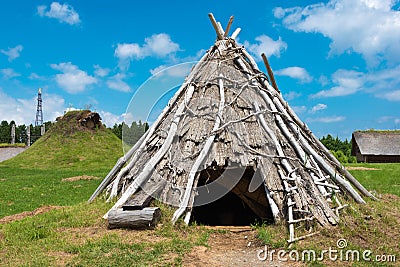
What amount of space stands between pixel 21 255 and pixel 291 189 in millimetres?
4359

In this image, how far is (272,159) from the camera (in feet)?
23.9

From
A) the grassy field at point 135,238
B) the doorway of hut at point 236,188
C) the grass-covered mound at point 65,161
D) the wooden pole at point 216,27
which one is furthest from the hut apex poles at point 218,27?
the grass-covered mound at point 65,161

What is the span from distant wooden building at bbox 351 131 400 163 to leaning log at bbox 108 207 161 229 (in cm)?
2916

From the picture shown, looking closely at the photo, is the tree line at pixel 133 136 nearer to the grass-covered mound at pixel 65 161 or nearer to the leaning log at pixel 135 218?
the leaning log at pixel 135 218

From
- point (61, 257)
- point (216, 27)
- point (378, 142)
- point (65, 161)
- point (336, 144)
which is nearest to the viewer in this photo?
point (61, 257)

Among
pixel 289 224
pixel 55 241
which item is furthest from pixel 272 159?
pixel 55 241

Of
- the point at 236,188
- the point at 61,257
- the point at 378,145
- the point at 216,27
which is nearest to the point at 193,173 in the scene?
the point at 236,188

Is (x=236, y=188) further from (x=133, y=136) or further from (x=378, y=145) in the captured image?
(x=378, y=145)

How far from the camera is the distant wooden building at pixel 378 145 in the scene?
105ft

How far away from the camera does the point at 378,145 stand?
3238 centimetres

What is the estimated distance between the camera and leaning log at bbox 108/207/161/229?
6398 millimetres

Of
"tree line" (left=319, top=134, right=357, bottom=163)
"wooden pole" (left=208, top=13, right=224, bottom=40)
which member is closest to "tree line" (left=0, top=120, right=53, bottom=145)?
"tree line" (left=319, top=134, right=357, bottom=163)

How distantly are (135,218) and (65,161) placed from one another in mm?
22275

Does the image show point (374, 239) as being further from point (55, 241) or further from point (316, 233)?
point (55, 241)
